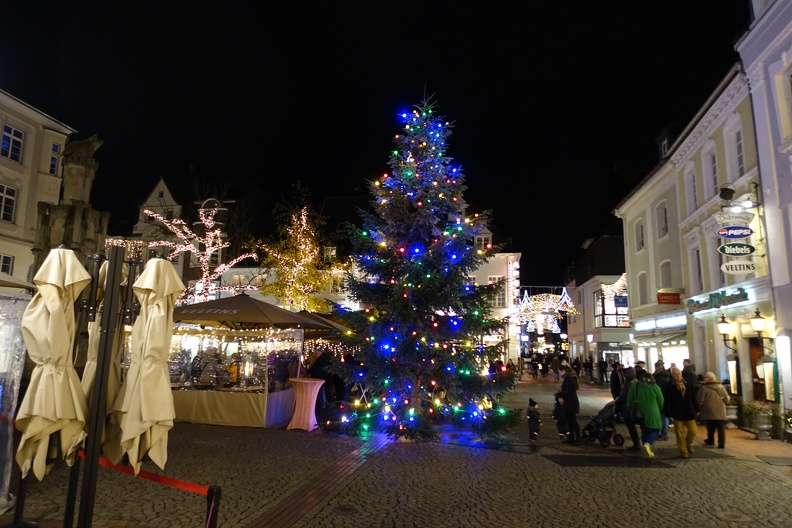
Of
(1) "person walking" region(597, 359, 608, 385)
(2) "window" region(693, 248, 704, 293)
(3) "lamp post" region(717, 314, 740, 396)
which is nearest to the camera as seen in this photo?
(3) "lamp post" region(717, 314, 740, 396)

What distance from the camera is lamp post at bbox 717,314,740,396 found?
52.9 feet

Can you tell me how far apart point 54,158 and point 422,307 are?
2863 centimetres

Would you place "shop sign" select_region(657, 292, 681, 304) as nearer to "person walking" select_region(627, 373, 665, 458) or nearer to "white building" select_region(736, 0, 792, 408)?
Result: "white building" select_region(736, 0, 792, 408)

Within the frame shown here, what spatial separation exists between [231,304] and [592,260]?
32336 mm

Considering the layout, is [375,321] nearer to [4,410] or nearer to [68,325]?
[4,410]

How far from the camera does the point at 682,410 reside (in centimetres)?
1032

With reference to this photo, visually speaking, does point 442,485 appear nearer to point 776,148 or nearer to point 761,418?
point 761,418

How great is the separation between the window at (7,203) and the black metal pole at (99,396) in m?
30.0

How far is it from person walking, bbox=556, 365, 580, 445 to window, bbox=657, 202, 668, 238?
46.3 ft

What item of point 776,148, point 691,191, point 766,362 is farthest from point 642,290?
point 776,148

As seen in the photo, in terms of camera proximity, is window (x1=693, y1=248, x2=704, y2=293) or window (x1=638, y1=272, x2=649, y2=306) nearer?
window (x1=693, y1=248, x2=704, y2=293)

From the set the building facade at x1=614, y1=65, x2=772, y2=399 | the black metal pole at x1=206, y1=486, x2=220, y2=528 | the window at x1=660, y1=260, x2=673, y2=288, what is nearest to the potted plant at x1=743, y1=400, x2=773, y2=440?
the building facade at x1=614, y1=65, x2=772, y2=399

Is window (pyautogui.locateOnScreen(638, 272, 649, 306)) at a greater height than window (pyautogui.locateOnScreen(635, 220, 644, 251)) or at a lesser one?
lesser

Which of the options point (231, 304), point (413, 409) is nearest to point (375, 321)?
point (413, 409)
